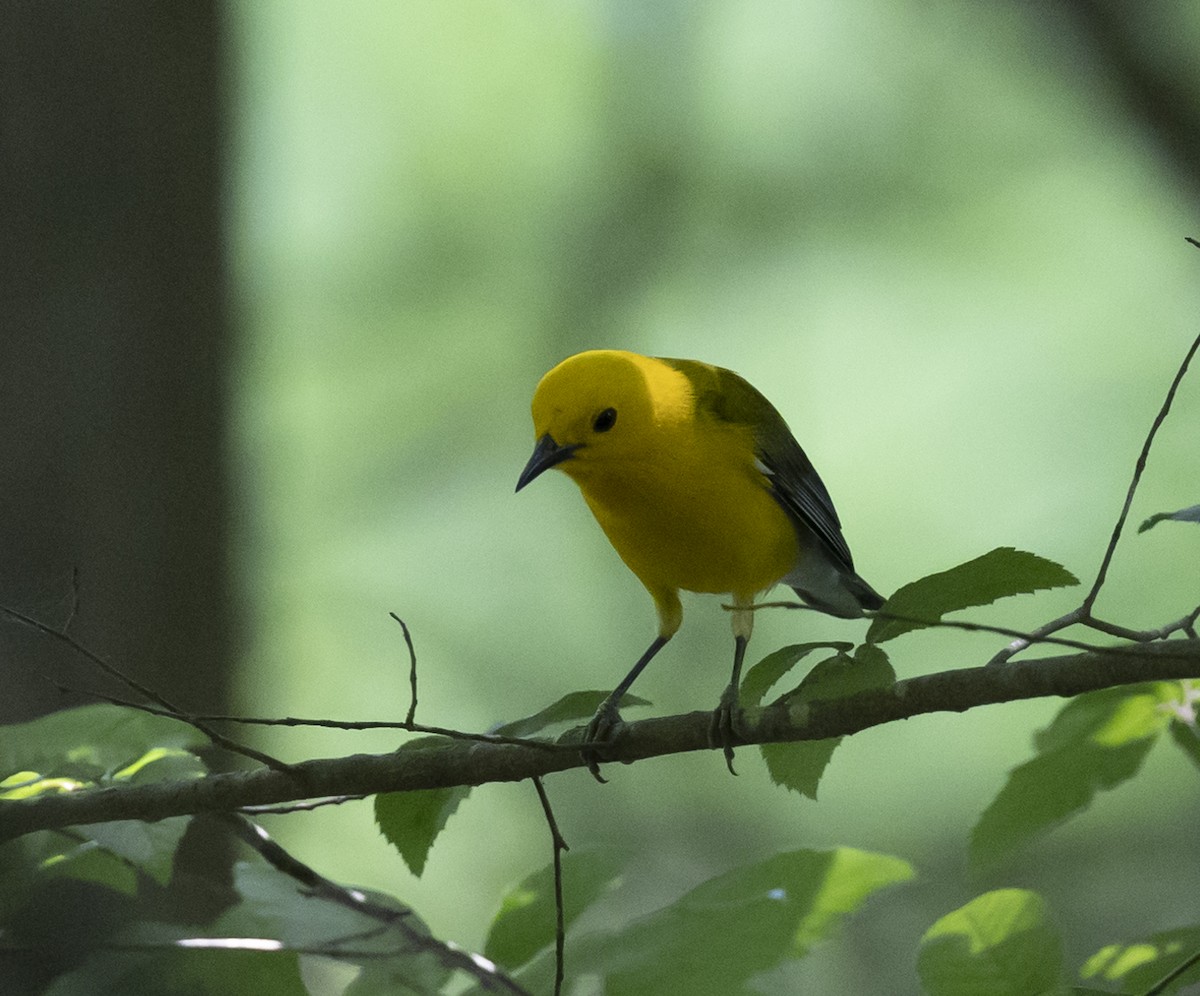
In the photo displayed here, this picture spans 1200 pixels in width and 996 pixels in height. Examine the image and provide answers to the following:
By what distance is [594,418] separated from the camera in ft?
9.18

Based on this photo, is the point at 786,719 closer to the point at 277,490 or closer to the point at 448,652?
the point at 277,490

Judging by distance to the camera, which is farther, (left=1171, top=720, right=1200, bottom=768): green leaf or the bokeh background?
the bokeh background

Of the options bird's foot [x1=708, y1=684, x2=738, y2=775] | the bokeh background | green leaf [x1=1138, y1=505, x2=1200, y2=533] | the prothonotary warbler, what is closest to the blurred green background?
the bokeh background

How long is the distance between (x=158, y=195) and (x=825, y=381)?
16.7 ft

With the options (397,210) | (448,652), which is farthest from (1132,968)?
(397,210)

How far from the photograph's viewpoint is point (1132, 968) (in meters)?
1.53

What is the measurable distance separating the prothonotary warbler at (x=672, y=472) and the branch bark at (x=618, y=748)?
74 centimetres

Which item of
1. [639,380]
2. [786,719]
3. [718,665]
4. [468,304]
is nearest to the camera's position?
[786,719]

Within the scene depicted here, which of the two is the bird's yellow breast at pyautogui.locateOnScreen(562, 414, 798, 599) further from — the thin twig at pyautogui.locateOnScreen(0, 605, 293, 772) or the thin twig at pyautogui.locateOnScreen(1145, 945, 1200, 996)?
the thin twig at pyautogui.locateOnScreen(1145, 945, 1200, 996)

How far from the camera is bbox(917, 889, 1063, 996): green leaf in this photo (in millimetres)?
1452

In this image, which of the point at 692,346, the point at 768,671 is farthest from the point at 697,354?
the point at 768,671

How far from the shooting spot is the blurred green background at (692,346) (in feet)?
25.6

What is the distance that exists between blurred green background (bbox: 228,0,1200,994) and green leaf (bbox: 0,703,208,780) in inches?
221

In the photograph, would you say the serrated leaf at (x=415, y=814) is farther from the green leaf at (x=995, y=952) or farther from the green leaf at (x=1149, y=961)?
the green leaf at (x=1149, y=961)
